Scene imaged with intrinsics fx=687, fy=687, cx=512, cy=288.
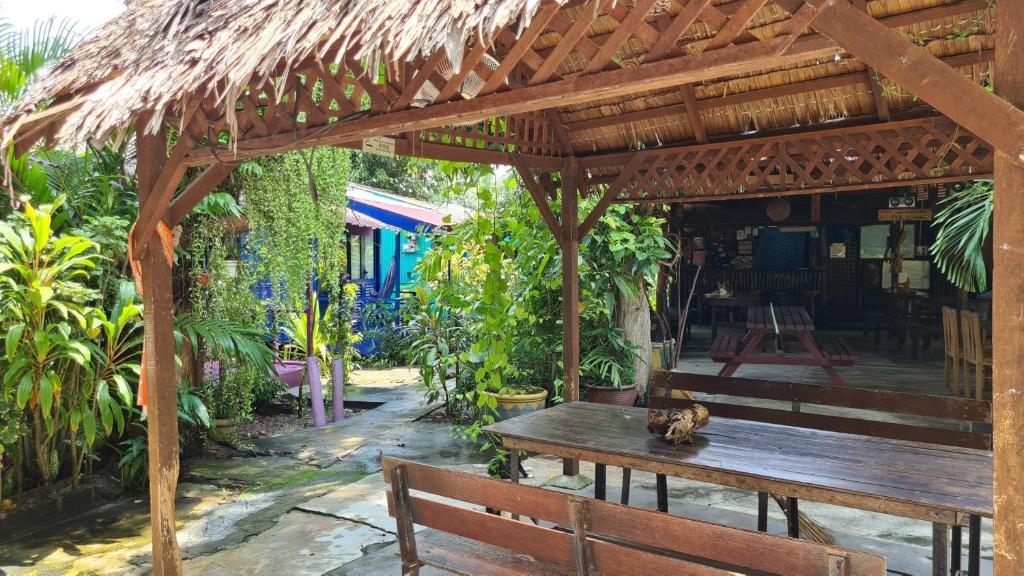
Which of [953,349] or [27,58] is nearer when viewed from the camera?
[27,58]

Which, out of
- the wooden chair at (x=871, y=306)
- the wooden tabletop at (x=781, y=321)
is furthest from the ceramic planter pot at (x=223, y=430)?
the wooden chair at (x=871, y=306)

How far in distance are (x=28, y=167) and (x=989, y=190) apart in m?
8.39

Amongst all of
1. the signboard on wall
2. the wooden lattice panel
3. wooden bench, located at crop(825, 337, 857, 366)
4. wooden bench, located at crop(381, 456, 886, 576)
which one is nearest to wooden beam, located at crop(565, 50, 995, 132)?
Result: the wooden lattice panel

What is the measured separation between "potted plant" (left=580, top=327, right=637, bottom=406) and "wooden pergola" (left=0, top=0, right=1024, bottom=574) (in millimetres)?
1200

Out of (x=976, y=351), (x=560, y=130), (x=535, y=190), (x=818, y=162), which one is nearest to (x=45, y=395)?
(x=535, y=190)

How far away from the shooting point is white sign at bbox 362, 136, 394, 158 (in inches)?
149

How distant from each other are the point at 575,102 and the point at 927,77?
3.50 feet

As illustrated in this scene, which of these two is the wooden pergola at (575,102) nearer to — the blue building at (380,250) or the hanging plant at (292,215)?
the hanging plant at (292,215)

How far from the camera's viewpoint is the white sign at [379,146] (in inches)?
149

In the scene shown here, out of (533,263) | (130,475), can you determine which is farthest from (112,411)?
(533,263)

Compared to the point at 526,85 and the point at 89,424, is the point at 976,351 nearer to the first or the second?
the point at 526,85

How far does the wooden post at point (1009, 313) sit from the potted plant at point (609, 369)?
4.65 meters

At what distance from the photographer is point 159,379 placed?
353 cm

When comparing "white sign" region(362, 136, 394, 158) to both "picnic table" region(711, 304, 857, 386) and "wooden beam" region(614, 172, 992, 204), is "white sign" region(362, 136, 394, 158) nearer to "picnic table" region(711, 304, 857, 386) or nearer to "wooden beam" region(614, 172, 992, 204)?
"wooden beam" region(614, 172, 992, 204)
